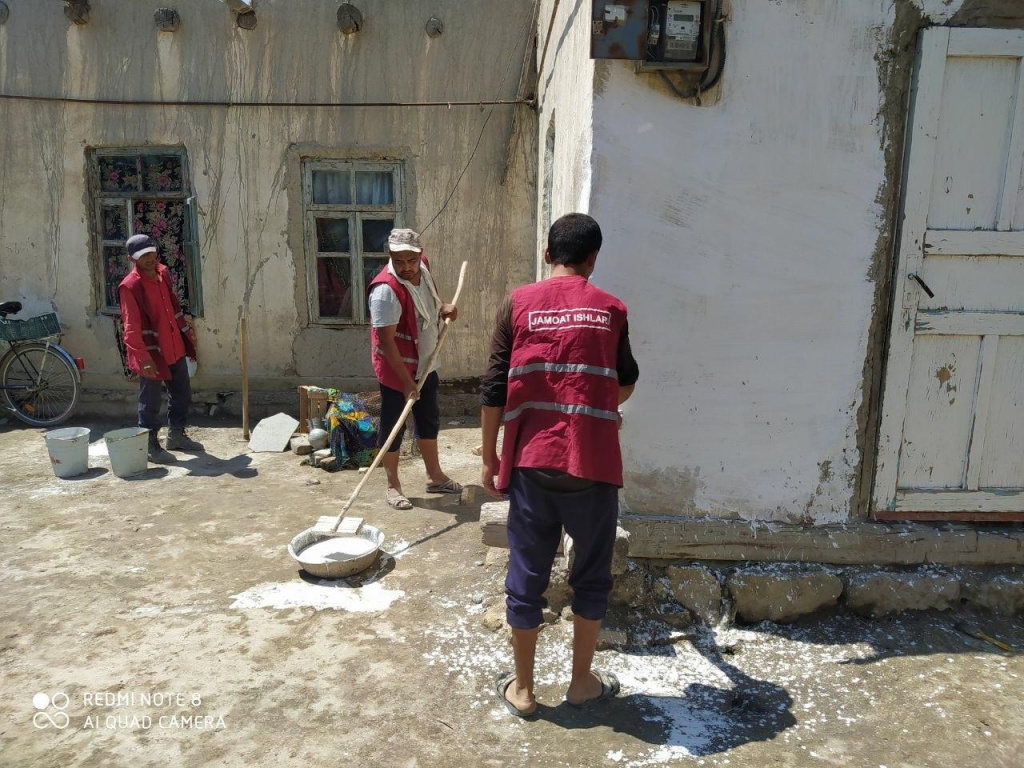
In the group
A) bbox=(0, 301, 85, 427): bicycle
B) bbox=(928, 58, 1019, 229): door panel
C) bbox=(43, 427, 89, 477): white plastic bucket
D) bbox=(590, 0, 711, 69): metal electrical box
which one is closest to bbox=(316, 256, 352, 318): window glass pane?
bbox=(0, 301, 85, 427): bicycle

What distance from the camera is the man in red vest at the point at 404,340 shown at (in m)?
4.43

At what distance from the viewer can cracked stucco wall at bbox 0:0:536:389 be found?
6719 mm

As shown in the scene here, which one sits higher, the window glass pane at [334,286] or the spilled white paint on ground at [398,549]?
the window glass pane at [334,286]

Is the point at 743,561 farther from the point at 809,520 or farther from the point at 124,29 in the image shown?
the point at 124,29

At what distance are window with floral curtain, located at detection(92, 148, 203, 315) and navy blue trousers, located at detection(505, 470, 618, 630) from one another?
18.4 feet

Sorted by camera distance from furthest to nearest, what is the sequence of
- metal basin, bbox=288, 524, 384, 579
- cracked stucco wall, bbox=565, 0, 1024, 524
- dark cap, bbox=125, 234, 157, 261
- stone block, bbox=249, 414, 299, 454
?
1. stone block, bbox=249, 414, 299, 454
2. dark cap, bbox=125, 234, 157, 261
3. metal basin, bbox=288, 524, 384, 579
4. cracked stucco wall, bbox=565, 0, 1024, 524

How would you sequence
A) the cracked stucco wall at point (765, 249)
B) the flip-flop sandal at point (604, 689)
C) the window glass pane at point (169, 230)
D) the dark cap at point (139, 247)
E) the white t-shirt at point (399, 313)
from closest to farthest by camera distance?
1. the flip-flop sandal at point (604, 689)
2. the cracked stucco wall at point (765, 249)
3. the white t-shirt at point (399, 313)
4. the dark cap at point (139, 247)
5. the window glass pane at point (169, 230)

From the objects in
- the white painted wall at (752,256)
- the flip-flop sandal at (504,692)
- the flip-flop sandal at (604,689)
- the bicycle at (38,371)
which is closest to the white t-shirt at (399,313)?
the white painted wall at (752,256)

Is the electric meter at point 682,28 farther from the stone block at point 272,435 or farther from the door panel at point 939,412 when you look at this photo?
the stone block at point 272,435

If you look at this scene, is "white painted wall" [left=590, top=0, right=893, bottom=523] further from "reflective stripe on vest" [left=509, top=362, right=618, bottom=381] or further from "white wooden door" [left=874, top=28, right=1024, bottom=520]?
"reflective stripe on vest" [left=509, top=362, right=618, bottom=381]

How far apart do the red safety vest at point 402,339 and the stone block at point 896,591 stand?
9.21 ft

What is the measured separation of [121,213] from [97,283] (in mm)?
739

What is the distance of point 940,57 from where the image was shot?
311 centimetres
